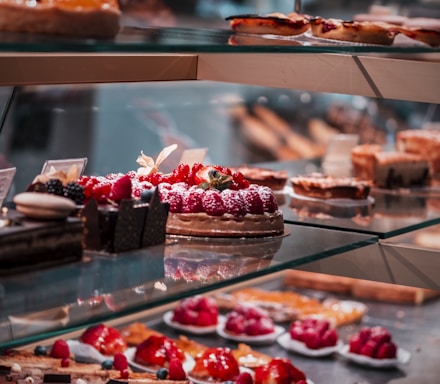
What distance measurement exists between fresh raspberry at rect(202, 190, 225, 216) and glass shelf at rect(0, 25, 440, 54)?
36 centimetres

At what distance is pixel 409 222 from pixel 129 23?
1.00 metres

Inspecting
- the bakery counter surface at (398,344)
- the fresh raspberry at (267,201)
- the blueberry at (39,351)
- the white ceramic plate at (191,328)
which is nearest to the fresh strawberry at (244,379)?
the bakery counter surface at (398,344)

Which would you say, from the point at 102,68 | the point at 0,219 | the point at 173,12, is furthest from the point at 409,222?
the point at 173,12

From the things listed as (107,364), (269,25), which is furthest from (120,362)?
(269,25)

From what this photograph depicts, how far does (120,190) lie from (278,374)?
1.41 meters

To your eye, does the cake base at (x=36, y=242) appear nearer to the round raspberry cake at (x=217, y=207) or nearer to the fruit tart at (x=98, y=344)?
the round raspberry cake at (x=217, y=207)

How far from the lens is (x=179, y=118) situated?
5031 mm

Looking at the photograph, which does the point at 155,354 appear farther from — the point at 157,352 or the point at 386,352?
the point at 386,352

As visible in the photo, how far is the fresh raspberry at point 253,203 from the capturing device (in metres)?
2.17

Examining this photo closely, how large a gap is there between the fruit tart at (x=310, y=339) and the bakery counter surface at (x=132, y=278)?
1640 millimetres

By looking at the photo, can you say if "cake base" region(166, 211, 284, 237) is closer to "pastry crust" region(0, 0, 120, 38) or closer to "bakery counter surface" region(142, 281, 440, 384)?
"pastry crust" region(0, 0, 120, 38)

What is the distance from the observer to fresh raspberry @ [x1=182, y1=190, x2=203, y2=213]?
2.12 m

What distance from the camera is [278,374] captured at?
3086 millimetres

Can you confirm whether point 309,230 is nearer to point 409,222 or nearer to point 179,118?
point 409,222
